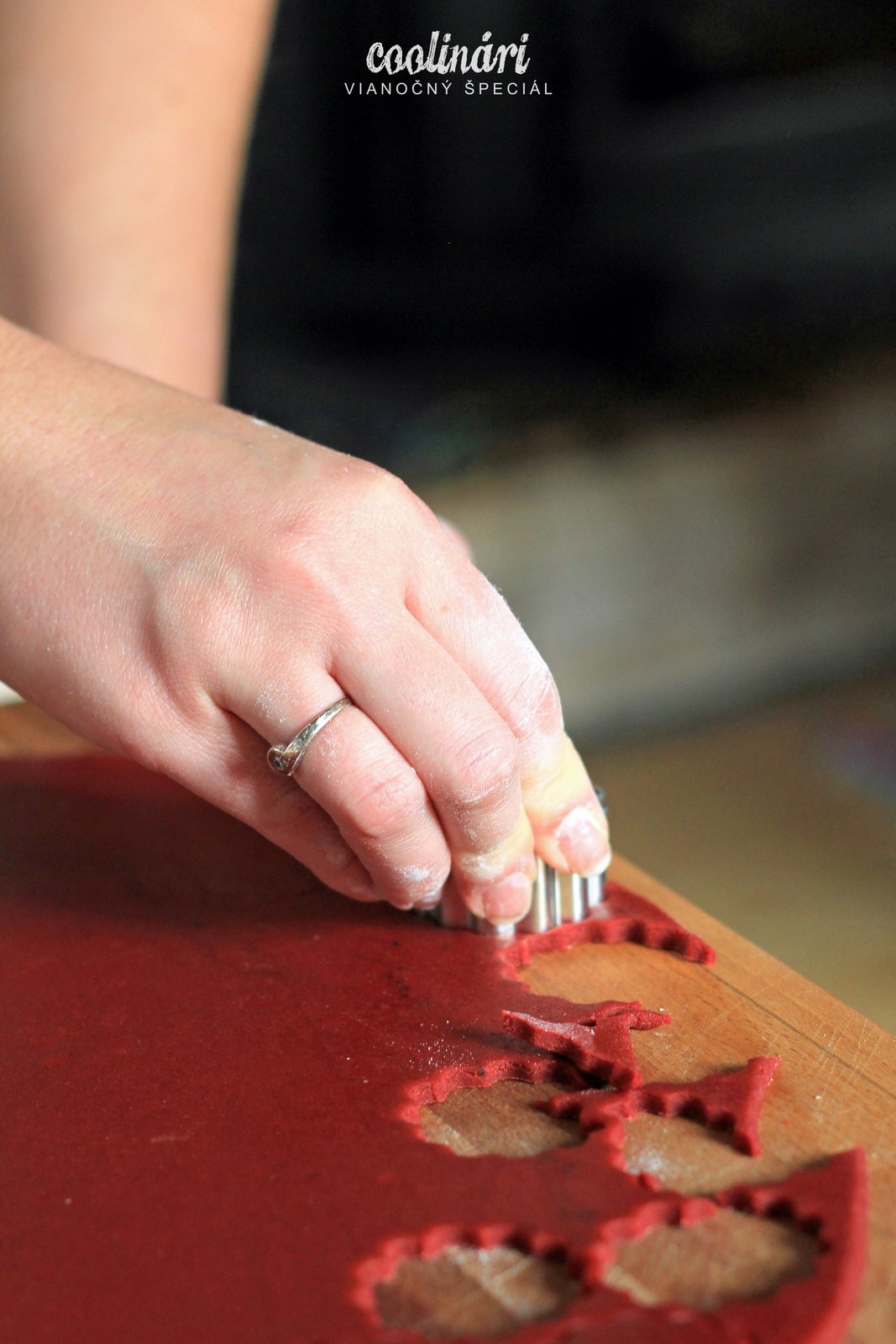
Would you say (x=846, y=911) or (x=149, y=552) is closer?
(x=149, y=552)

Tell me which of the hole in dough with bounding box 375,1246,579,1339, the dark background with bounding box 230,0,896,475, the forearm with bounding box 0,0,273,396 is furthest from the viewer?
the dark background with bounding box 230,0,896,475

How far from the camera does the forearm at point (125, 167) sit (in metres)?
1.32

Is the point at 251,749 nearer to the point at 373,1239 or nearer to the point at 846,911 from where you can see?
the point at 373,1239

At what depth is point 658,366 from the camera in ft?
7.25

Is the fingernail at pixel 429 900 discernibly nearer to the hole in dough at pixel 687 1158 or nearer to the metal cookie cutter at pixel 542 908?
the metal cookie cutter at pixel 542 908

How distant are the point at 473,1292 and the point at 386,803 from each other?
269 millimetres

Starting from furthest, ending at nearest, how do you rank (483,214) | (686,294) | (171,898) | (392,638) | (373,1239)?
1. (686,294)
2. (483,214)
3. (171,898)
4. (392,638)
5. (373,1239)

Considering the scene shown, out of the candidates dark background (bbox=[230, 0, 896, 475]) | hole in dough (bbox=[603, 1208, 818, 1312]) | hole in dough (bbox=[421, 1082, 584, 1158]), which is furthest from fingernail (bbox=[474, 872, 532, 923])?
dark background (bbox=[230, 0, 896, 475])

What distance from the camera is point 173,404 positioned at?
2.55ft

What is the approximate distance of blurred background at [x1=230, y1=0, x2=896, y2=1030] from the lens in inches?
69.7

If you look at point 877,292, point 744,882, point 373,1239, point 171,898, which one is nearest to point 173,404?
point 171,898

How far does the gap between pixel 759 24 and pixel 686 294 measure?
42cm

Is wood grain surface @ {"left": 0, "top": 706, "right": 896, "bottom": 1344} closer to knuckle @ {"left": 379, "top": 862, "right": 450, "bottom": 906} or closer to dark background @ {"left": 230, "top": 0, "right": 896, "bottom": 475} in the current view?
knuckle @ {"left": 379, "top": 862, "right": 450, "bottom": 906}

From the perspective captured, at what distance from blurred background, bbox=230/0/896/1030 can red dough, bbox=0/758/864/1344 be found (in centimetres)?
121
